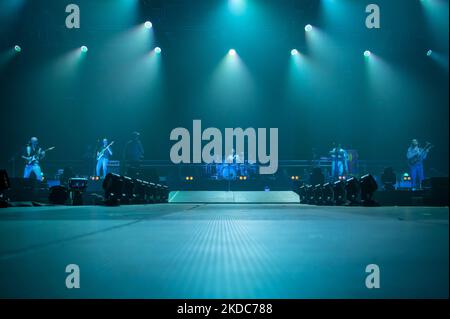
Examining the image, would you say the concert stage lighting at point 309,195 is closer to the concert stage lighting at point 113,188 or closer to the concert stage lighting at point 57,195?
the concert stage lighting at point 113,188

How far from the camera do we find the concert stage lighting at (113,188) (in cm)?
857

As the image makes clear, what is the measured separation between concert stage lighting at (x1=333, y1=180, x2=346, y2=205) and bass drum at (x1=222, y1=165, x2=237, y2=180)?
629cm

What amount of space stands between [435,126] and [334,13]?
6.07m

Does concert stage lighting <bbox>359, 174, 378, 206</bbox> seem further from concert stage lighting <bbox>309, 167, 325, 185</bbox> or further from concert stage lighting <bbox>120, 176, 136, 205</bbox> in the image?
concert stage lighting <bbox>309, 167, 325, 185</bbox>

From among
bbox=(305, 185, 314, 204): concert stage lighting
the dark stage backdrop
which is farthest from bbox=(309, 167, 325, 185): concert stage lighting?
the dark stage backdrop

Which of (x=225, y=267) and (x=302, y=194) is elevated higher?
(x=225, y=267)

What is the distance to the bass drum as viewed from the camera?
53.0ft

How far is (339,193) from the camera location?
10070 mm

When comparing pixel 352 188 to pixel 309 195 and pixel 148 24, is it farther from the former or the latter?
pixel 148 24

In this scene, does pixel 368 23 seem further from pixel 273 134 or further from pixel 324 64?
pixel 273 134

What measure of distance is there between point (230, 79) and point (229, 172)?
389 cm

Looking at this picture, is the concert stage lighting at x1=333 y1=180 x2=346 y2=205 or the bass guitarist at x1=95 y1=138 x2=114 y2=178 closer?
the concert stage lighting at x1=333 y1=180 x2=346 y2=205

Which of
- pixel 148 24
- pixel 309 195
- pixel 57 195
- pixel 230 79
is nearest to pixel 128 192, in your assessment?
pixel 57 195

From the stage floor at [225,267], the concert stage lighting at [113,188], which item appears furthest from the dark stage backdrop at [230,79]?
the stage floor at [225,267]
